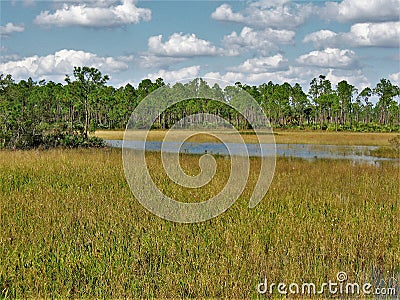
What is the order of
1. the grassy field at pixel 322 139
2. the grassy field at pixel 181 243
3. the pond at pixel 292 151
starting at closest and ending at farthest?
the grassy field at pixel 181 243 → the pond at pixel 292 151 → the grassy field at pixel 322 139

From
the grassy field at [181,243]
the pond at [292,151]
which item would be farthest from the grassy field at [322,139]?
the grassy field at [181,243]

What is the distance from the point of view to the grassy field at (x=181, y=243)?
5.27 metres

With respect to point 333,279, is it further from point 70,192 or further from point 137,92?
point 137,92

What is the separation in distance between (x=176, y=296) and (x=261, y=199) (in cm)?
500

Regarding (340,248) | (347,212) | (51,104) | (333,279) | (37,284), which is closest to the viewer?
(37,284)

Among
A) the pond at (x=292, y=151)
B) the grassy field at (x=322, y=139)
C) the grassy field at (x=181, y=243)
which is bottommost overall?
the grassy field at (x=181, y=243)

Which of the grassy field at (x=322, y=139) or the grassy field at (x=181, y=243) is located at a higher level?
the grassy field at (x=322, y=139)

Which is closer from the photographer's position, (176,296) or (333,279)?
(176,296)

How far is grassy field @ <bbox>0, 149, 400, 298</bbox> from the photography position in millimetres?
5270

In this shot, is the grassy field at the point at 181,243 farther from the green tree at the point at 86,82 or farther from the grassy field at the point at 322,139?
the grassy field at the point at 322,139

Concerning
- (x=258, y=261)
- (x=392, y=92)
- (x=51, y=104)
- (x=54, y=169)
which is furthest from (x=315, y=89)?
(x=258, y=261)

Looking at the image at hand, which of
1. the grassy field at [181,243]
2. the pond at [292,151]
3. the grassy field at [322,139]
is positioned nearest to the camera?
the grassy field at [181,243]

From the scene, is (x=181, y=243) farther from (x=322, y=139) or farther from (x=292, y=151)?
(x=322, y=139)

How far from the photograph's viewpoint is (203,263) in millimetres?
5910
